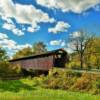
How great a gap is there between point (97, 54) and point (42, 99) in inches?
1680

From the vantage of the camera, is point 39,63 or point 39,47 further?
point 39,47

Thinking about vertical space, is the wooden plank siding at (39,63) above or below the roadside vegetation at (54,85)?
above

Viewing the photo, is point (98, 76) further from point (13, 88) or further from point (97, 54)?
point (97, 54)

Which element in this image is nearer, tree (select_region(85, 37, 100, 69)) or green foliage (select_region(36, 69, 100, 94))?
green foliage (select_region(36, 69, 100, 94))

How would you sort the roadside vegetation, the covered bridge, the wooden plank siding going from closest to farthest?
the roadside vegetation
the covered bridge
the wooden plank siding

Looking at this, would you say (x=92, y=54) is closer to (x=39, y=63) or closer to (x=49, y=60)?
(x=49, y=60)

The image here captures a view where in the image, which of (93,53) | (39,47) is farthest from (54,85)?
(39,47)

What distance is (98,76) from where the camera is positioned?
114ft

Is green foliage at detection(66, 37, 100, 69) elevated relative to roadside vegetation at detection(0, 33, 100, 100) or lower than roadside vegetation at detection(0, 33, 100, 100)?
elevated

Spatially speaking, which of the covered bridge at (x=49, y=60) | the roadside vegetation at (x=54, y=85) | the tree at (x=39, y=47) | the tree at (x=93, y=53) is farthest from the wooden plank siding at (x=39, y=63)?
the tree at (x=39, y=47)

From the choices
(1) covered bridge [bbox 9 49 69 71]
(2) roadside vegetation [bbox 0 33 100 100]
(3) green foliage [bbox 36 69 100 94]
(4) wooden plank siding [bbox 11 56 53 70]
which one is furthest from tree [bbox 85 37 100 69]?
(3) green foliage [bbox 36 69 100 94]

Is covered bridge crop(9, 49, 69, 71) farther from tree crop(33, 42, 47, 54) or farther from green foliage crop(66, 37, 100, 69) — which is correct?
tree crop(33, 42, 47, 54)

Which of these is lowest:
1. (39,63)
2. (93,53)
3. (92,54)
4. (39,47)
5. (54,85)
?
(54,85)

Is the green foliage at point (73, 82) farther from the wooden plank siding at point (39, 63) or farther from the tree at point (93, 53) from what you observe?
the tree at point (93, 53)
